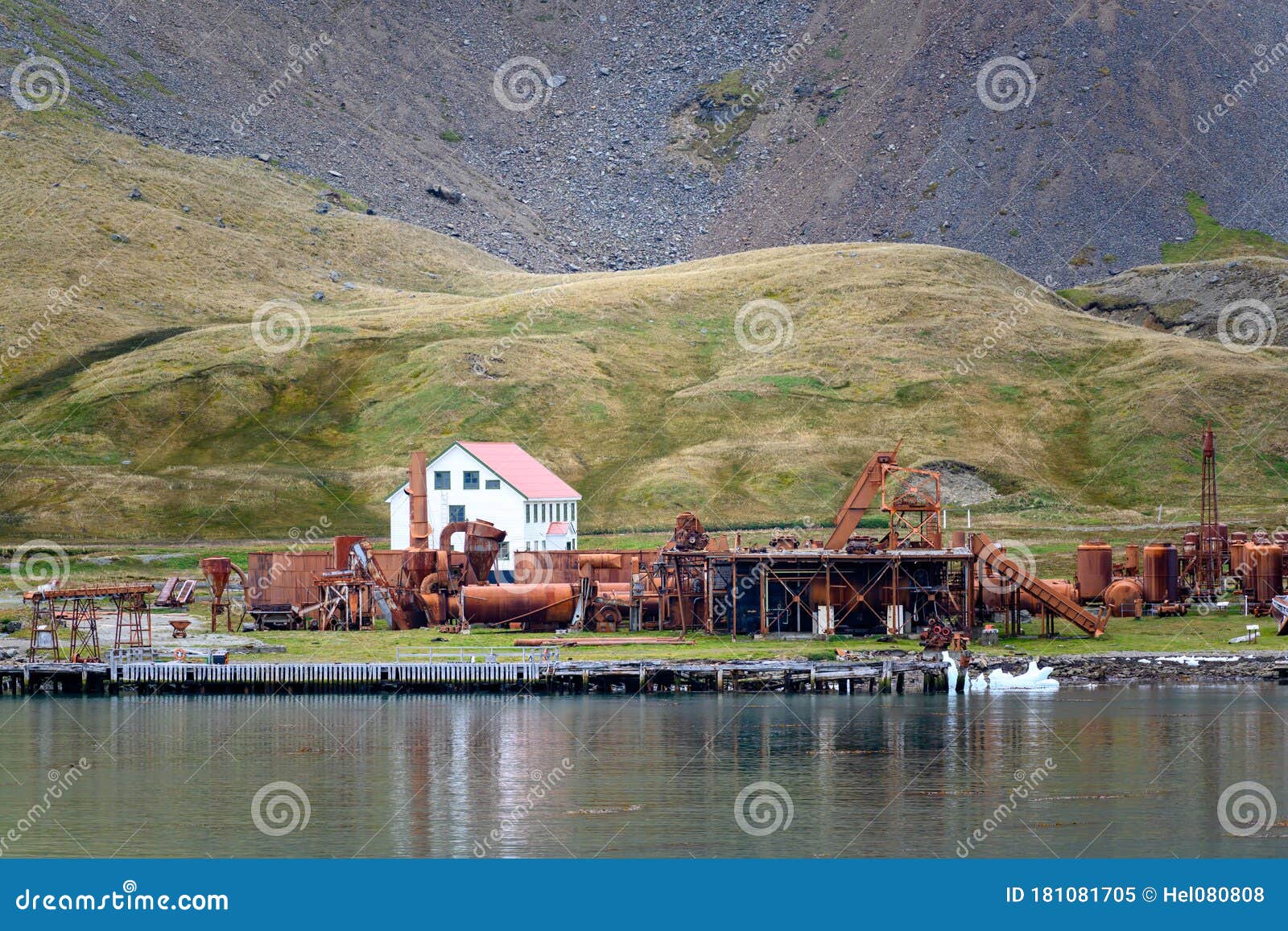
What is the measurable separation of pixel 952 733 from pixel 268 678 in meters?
28.4

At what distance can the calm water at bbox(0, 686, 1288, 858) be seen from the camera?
43906mm

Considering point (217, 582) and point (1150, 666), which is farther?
point (217, 582)

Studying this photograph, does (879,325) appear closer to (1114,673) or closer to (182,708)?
(1114,673)

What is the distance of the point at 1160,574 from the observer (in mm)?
85250

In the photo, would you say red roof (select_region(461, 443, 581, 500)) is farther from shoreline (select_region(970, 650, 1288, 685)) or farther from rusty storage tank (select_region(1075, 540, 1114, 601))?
shoreline (select_region(970, 650, 1288, 685))

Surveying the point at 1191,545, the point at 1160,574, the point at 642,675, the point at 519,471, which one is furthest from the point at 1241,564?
the point at 519,471

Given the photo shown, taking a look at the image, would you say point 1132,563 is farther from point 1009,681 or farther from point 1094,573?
point 1009,681

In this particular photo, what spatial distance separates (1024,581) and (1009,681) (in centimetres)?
840

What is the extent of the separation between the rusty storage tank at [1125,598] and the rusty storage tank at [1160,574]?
25.5 inches

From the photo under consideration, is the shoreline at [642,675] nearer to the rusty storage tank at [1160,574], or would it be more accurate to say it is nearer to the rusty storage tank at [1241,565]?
the rusty storage tank at [1160,574]

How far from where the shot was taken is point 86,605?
8019 cm

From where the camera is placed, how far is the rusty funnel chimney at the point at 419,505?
88.0m

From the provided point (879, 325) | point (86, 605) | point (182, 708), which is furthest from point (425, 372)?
point (182, 708)

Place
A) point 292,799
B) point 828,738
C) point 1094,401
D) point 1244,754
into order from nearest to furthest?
point 292,799 → point 1244,754 → point 828,738 → point 1094,401
